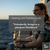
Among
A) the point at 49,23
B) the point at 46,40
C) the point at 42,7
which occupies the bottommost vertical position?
the point at 46,40

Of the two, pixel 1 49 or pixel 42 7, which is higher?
pixel 42 7

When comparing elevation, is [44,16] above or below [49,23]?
above

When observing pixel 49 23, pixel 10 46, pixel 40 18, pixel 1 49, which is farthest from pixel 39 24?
pixel 1 49

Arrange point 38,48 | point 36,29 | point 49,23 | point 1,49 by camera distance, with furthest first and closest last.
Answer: point 1,49
point 36,29
point 38,48
point 49,23

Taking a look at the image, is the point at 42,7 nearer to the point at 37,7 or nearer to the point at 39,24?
the point at 37,7

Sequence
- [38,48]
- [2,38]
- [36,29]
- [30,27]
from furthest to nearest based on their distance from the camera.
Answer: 1. [2,38]
2. [30,27]
3. [36,29]
4. [38,48]

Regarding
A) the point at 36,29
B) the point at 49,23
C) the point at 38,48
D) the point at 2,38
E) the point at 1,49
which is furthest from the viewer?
the point at 2,38

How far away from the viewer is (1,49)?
1212 inches

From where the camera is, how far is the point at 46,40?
114cm

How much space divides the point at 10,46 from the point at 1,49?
106 feet

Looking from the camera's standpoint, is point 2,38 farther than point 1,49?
Yes

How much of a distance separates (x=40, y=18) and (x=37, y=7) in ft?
0.65

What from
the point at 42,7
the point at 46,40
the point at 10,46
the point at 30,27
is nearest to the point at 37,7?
the point at 42,7

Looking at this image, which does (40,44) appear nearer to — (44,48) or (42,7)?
(44,48)
